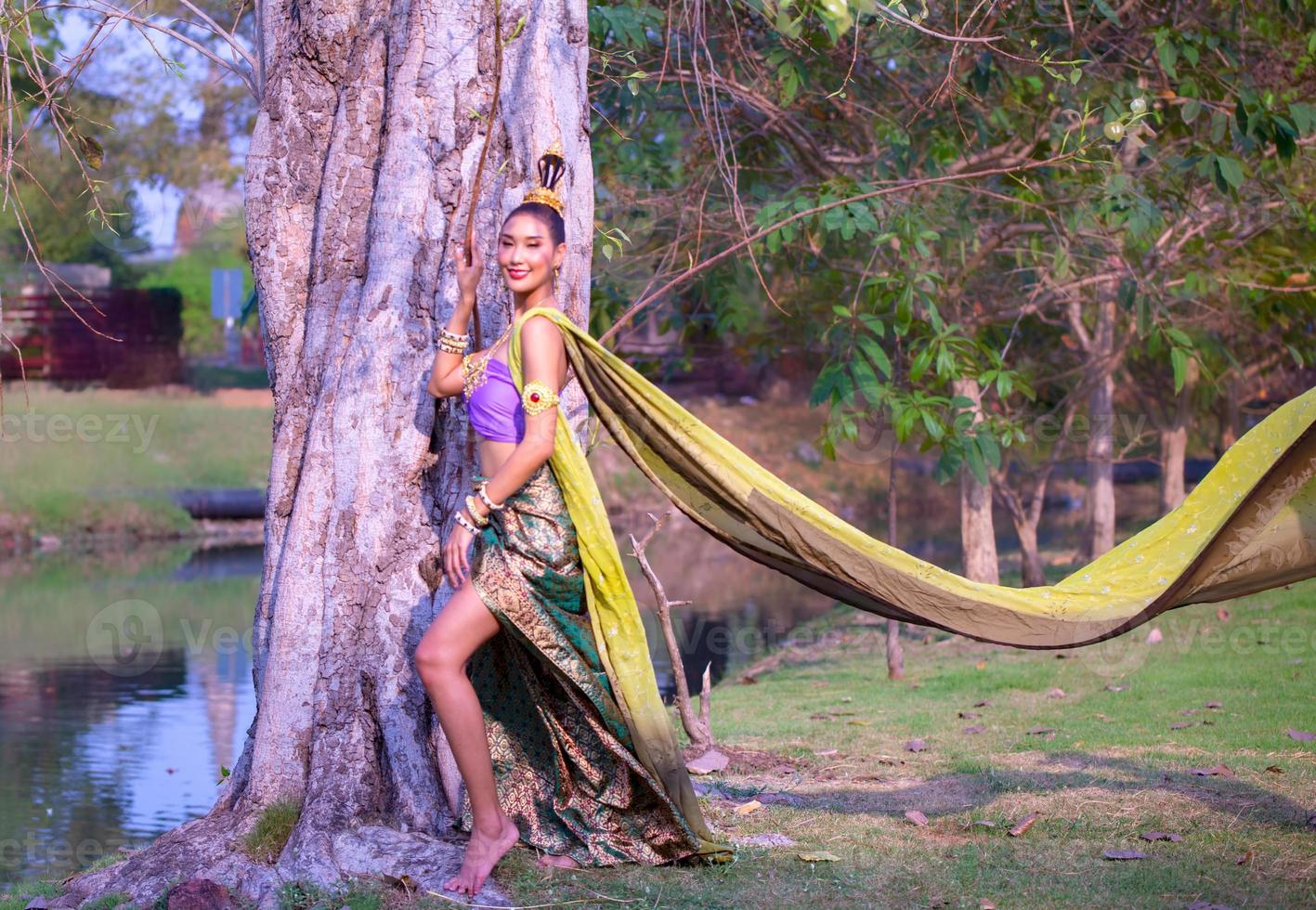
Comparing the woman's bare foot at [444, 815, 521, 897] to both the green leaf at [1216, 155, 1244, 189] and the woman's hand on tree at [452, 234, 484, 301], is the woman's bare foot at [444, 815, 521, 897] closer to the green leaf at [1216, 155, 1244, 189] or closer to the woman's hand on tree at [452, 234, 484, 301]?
the woman's hand on tree at [452, 234, 484, 301]

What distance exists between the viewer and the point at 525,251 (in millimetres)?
3568

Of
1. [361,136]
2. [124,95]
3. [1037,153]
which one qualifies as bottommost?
[361,136]

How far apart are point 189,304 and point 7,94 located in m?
22.8

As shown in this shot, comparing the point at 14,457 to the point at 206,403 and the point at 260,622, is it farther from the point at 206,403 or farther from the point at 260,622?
the point at 260,622

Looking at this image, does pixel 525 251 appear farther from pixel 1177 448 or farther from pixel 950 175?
pixel 1177 448

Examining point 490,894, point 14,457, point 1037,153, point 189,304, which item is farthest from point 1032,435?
point 189,304

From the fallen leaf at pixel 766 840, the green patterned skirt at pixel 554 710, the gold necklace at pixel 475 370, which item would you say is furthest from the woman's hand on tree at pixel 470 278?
the fallen leaf at pixel 766 840

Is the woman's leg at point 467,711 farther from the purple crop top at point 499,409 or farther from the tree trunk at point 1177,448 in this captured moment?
the tree trunk at point 1177,448

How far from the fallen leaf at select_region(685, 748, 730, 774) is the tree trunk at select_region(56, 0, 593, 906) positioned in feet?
4.66

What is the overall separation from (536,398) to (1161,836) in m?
2.21

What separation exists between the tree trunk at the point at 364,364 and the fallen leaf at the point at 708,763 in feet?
4.66

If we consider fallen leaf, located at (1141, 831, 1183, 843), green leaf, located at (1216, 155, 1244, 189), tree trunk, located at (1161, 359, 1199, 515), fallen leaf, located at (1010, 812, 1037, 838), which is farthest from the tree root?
tree trunk, located at (1161, 359, 1199, 515)

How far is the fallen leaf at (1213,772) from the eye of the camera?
15.2 feet

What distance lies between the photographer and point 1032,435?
1182cm
